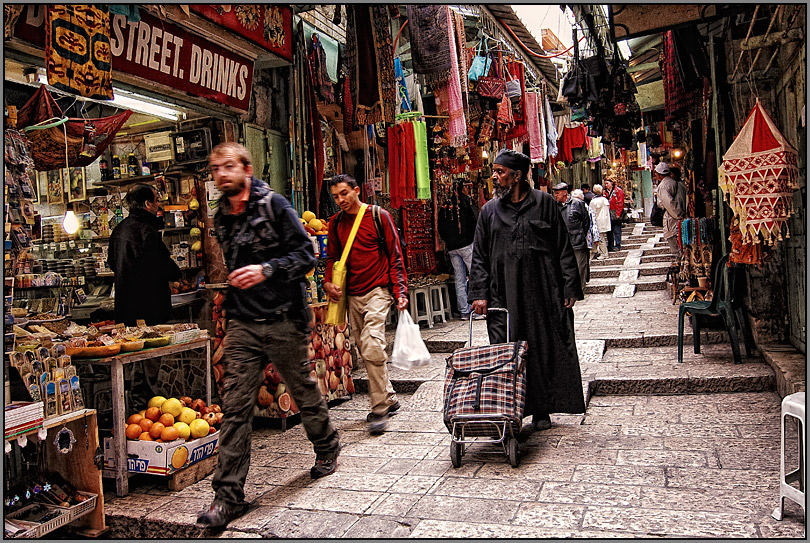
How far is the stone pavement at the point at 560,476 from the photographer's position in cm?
324

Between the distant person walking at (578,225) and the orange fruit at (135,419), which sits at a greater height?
the distant person walking at (578,225)

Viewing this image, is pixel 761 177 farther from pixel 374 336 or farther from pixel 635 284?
pixel 635 284

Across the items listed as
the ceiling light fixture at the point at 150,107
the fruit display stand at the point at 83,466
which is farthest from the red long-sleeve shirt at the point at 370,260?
the ceiling light fixture at the point at 150,107

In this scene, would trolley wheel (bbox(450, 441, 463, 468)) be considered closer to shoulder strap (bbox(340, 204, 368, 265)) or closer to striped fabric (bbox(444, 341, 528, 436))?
striped fabric (bbox(444, 341, 528, 436))

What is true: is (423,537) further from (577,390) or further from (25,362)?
(25,362)

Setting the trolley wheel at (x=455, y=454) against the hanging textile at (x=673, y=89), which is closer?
the trolley wheel at (x=455, y=454)

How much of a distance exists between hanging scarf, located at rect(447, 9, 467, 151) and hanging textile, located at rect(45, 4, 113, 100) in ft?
15.3

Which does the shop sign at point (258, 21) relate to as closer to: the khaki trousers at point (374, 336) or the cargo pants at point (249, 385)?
the khaki trousers at point (374, 336)

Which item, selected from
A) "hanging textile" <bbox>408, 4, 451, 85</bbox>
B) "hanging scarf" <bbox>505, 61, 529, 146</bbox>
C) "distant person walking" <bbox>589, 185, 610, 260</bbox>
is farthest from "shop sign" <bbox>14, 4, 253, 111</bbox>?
"distant person walking" <bbox>589, 185, 610, 260</bbox>

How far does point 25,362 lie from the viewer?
365 centimetres

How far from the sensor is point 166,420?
4.46 meters

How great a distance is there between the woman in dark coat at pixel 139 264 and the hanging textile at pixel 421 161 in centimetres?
421

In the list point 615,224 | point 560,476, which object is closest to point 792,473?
point 560,476

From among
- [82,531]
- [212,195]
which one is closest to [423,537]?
[82,531]
